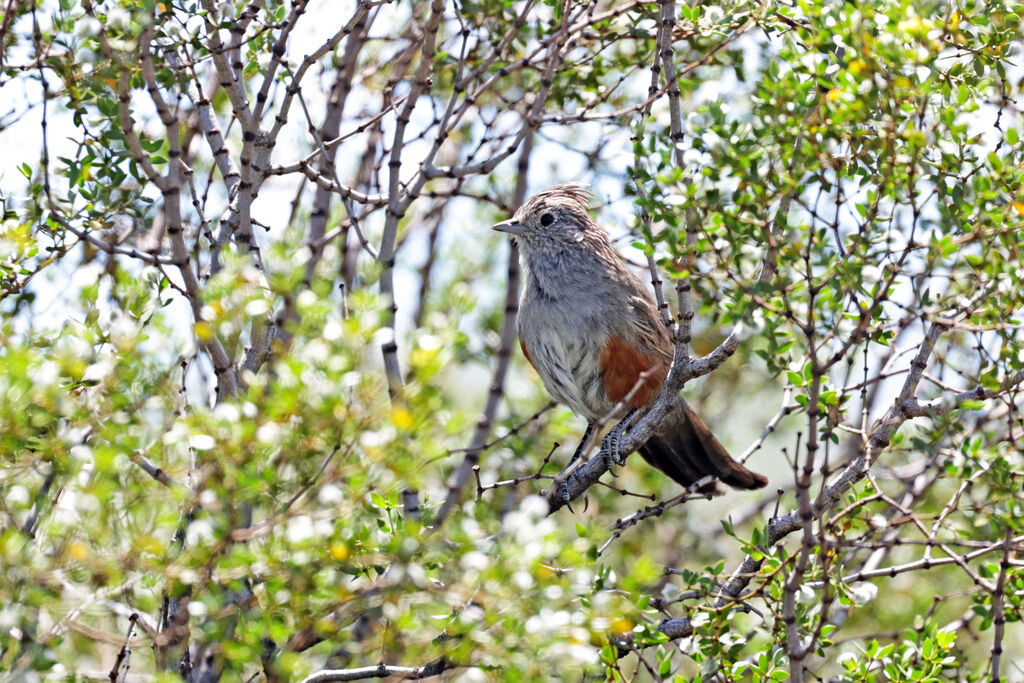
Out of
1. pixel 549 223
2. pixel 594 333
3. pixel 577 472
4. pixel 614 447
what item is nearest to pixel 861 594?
pixel 614 447

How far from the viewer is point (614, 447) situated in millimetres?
5000

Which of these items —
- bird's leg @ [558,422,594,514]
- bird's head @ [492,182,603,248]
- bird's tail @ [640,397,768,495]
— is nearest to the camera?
bird's leg @ [558,422,594,514]

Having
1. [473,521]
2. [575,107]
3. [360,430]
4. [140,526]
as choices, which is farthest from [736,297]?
[575,107]

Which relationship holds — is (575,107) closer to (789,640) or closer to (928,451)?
(928,451)

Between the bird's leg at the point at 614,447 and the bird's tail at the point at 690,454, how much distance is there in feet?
1.13

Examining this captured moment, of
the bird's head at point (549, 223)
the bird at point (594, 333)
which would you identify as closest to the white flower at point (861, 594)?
the bird at point (594, 333)

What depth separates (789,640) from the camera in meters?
3.36

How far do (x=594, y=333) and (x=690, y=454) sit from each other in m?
1.07

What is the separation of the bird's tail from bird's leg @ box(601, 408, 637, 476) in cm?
35

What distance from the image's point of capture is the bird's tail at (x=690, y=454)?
19.7 ft

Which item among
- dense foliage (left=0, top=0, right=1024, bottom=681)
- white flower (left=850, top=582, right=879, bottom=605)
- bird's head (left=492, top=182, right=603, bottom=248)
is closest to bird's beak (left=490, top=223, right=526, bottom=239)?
bird's head (left=492, top=182, right=603, bottom=248)

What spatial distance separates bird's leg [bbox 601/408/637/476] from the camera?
198 inches

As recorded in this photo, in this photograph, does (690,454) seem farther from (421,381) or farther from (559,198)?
(421,381)

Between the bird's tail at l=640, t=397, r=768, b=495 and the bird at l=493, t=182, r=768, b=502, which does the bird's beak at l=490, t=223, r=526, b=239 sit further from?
the bird's tail at l=640, t=397, r=768, b=495
